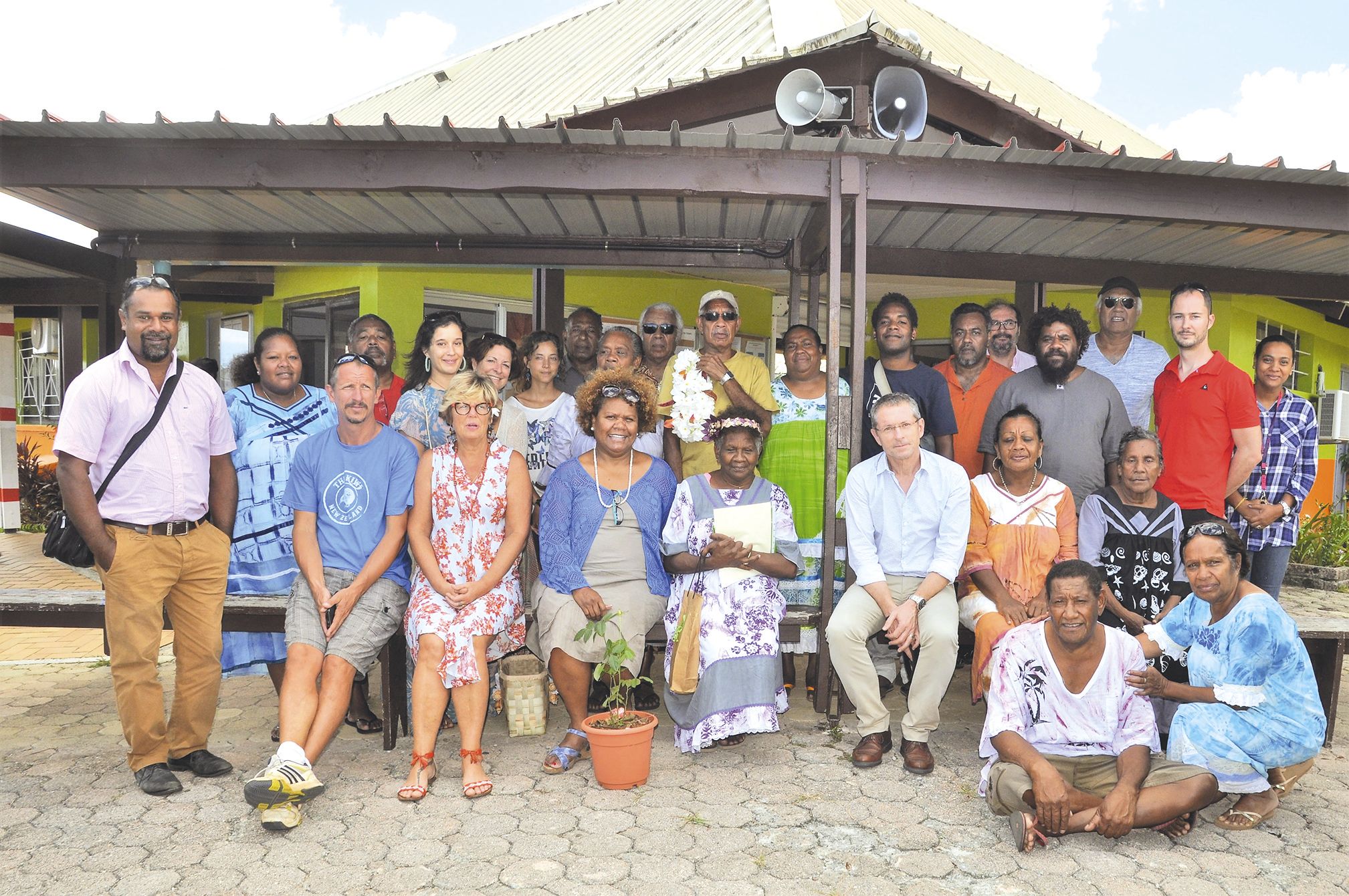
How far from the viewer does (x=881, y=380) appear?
4.92 metres

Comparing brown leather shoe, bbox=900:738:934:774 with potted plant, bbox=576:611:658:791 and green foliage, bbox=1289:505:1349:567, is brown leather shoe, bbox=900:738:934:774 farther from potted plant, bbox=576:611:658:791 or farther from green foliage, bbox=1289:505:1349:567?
green foliage, bbox=1289:505:1349:567

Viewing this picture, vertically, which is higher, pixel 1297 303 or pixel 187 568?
pixel 1297 303

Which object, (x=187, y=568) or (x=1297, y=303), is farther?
(x=1297, y=303)

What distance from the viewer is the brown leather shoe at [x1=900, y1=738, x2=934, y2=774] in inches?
157

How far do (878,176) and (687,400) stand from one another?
4.67 feet

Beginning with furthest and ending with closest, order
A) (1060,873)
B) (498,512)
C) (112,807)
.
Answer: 1. (498,512)
2. (112,807)
3. (1060,873)

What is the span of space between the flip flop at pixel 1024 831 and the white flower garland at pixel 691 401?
218 centimetres

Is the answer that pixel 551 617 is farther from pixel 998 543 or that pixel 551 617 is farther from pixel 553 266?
pixel 553 266

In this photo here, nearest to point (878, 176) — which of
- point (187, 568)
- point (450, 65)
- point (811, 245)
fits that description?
point (811, 245)

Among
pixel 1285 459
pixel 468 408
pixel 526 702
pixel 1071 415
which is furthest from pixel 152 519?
pixel 1285 459

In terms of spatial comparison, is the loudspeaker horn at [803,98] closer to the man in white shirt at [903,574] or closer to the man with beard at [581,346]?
the man with beard at [581,346]

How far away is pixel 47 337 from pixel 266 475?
460 inches

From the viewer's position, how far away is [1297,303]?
1179 cm

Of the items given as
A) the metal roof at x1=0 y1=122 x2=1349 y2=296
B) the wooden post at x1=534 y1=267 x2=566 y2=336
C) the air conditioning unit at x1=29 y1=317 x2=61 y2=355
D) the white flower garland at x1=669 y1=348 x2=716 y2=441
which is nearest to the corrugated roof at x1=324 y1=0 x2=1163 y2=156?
the wooden post at x1=534 y1=267 x2=566 y2=336
